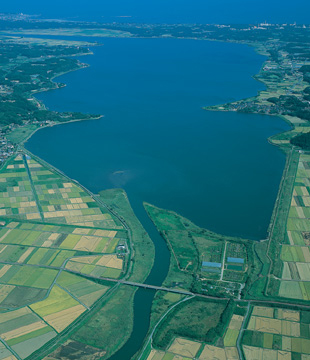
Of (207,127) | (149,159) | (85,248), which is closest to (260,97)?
(207,127)

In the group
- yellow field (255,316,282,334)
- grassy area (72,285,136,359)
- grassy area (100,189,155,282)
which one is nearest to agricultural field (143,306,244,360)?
yellow field (255,316,282,334)

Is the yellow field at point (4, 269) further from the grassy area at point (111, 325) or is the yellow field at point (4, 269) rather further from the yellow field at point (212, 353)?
the yellow field at point (212, 353)

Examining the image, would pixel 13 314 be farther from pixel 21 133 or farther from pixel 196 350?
pixel 21 133

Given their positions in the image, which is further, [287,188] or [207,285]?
[287,188]

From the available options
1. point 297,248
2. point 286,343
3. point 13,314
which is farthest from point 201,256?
point 13,314

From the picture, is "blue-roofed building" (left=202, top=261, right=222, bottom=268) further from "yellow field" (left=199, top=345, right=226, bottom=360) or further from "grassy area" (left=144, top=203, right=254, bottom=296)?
"yellow field" (left=199, top=345, right=226, bottom=360)

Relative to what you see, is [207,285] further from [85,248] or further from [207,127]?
[207,127]
